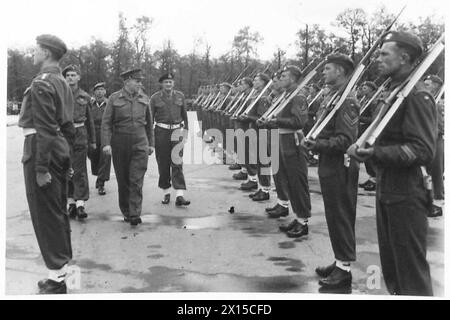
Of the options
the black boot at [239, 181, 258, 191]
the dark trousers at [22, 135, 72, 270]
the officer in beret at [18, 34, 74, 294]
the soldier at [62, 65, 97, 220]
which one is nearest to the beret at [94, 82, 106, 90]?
the soldier at [62, 65, 97, 220]

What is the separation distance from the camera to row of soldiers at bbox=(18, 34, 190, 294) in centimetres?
397

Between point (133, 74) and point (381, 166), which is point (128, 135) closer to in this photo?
point (133, 74)

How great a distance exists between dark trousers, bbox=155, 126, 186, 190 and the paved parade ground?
38 cm

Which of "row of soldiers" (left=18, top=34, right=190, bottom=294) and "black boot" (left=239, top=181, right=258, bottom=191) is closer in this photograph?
"row of soldiers" (left=18, top=34, right=190, bottom=294)

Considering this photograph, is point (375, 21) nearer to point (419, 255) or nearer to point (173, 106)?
point (419, 255)

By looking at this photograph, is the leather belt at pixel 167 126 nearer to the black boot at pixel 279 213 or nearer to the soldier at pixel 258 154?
the soldier at pixel 258 154

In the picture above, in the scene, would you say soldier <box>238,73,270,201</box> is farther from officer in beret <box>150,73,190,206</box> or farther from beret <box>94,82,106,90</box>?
beret <box>94,82,106,90</box>

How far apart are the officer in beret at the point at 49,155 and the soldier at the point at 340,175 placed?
6.80 feet

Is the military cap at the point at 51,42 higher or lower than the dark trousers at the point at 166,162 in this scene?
higher

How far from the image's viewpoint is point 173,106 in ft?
24.0

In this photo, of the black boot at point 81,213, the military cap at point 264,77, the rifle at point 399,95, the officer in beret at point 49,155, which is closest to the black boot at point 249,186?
the military cap at point 264,77

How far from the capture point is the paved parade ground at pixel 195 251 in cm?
424

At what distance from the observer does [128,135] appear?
6242 millimetres
